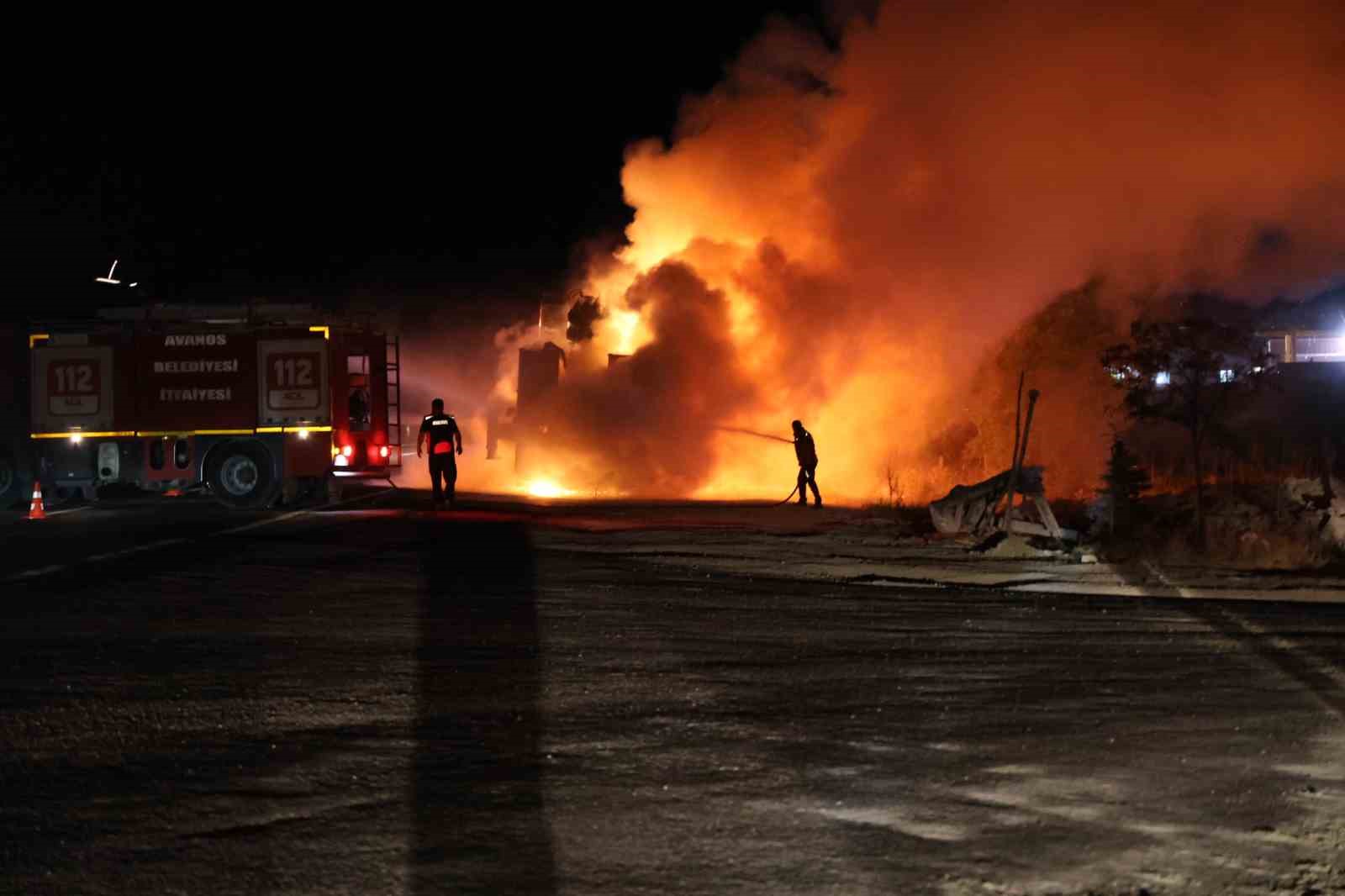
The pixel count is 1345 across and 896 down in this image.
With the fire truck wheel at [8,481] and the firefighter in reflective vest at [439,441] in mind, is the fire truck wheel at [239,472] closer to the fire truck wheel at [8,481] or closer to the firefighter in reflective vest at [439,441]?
the firefighter in reflective vest at [439,441]

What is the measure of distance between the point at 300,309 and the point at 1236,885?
69.2 feet

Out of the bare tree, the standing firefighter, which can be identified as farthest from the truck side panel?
the bare tree

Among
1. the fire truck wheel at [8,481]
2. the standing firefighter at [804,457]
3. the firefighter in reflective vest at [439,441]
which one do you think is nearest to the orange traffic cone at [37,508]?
the fire truck wheel at [8,481]

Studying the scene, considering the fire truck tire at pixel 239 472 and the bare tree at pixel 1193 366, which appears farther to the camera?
the fire truck tire at pixel 239 472

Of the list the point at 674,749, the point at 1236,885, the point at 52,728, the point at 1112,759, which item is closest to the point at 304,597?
the point at 52,728

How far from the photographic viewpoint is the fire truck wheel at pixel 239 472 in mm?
23125

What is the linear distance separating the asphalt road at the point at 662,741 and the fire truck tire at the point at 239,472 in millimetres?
11006

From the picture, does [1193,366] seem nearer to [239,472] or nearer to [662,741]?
[662,741]

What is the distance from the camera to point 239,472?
2330 cm

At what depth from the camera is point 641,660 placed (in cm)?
860

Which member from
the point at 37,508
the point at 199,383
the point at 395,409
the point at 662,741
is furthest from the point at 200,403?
the point at 662,741

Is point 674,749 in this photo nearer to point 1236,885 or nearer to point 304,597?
point 1236,885

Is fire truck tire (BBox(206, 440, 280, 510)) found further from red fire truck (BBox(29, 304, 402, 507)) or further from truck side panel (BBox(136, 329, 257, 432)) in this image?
truck side panel (BBox(136, 329, 257, 432))

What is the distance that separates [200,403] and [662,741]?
61.4 feet
